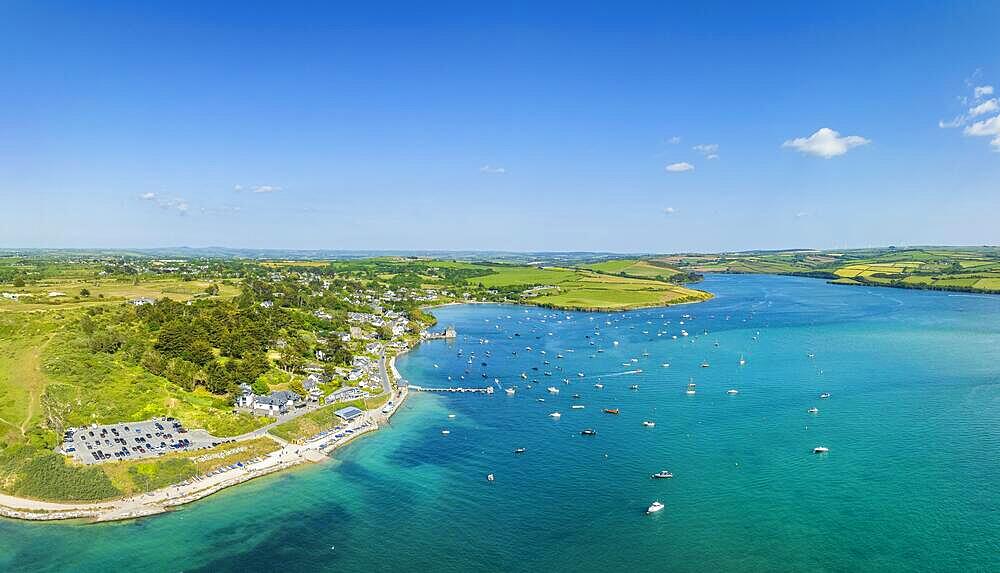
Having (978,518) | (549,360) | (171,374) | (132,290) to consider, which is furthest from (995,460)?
(132,290)

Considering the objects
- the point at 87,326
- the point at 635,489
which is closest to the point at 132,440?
the point at 87,326

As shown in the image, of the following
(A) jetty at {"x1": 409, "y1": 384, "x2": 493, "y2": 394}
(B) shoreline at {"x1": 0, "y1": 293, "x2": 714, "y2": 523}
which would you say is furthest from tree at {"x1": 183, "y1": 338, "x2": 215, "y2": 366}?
(A) jetty at {"x1": 409, "y1": 384, "x2": 493, "y2": 394}

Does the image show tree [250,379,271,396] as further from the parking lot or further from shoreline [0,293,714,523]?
Result: shoreline [0,293,714,523]

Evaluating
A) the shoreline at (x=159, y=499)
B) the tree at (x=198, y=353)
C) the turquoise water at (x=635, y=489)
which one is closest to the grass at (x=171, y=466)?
the shoreline at (x=159, y=499)

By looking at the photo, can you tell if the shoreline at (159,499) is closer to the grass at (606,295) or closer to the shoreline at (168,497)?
the shoreline at (168,497)

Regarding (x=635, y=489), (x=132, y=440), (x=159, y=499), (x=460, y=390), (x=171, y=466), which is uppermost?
(x=132, y=440)

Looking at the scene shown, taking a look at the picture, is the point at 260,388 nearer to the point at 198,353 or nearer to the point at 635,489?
the point at 198,353
